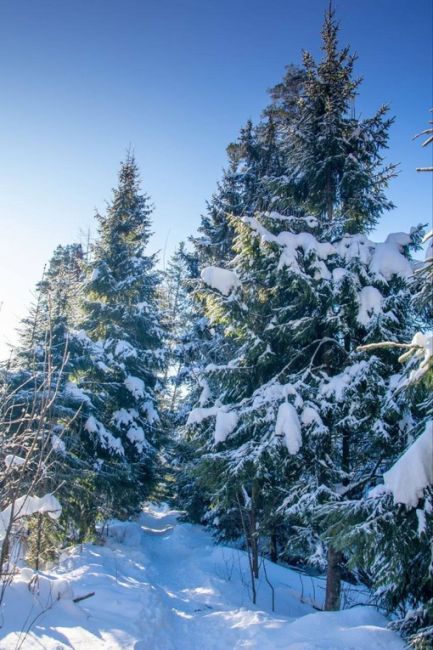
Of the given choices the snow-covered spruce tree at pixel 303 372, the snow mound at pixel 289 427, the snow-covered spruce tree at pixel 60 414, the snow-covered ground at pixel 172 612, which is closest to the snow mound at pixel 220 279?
the snow-covered spruce tree at pixel 303 372

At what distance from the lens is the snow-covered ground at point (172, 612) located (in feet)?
15.6

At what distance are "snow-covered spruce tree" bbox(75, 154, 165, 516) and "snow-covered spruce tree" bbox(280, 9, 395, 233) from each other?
24.9ft

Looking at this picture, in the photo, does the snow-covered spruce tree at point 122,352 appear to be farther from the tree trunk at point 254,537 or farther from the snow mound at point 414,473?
the snow mound at point 414,473

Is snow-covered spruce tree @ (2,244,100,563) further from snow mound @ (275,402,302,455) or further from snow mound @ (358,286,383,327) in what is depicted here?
snow mound @ (358,286,383,327)

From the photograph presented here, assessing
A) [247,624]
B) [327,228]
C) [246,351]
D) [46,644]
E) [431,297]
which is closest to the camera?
[431,297]

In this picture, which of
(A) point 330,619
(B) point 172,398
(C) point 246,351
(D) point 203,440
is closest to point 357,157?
(C) point 246,351

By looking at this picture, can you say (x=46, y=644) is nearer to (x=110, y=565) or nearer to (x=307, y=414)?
(x=307, y=414)

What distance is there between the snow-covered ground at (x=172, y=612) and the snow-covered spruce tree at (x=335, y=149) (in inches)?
285

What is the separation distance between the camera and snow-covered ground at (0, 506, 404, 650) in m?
4.74

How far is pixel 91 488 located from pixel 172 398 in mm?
15540

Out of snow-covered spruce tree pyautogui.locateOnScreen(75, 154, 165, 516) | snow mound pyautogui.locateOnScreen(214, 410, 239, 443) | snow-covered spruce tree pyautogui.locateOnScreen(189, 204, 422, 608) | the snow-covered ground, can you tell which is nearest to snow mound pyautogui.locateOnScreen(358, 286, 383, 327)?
snow-covered spruce tree pyautogui.locateOnScreen(189, 204, 422, 608)

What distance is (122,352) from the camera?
13273 millimetres

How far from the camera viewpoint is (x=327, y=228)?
28.6 ft

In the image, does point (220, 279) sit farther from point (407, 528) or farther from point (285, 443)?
point (407, 528)
